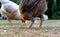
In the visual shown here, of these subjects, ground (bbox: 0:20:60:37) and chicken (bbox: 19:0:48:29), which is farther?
chicken (bbox: 19:0:48:29)

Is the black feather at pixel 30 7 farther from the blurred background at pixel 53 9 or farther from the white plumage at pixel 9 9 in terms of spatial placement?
the blurred background at pixel 53 9

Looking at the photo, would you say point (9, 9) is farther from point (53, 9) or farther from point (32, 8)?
point (53, 9)

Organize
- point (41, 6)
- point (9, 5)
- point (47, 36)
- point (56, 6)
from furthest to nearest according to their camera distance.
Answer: point (56, 6), point (9, 5), point (41, 6), point (47, 36)

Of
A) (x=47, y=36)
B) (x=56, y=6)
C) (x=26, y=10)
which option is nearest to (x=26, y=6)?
(x=26, y=10)

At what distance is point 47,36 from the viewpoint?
4.98 meters

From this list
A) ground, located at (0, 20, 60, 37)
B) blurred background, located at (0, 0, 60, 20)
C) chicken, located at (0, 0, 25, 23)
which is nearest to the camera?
ground, located at (0, 20, 60, 37)

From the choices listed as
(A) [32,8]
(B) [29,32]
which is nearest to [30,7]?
(A) [32,8]

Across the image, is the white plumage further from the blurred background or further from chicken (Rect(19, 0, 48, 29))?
the blurred background

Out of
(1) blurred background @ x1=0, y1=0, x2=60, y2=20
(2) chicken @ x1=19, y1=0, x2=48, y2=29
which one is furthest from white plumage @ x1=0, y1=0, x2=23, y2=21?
(1) blurred background @ x1=0, y1=0, x2=60, y2=20

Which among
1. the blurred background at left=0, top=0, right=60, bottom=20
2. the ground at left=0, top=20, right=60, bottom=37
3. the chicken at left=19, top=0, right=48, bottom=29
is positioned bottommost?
the blurred background at left=0, top=0, right=60, bottom=20

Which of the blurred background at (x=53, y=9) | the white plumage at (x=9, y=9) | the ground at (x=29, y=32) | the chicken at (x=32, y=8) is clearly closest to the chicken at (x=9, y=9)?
the white plumage at (x=9, y=9)

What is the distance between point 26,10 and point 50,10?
989 centimetres

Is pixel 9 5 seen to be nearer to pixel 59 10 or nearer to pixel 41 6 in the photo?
pixel 41 6

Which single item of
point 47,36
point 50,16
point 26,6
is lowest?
point 50,16
